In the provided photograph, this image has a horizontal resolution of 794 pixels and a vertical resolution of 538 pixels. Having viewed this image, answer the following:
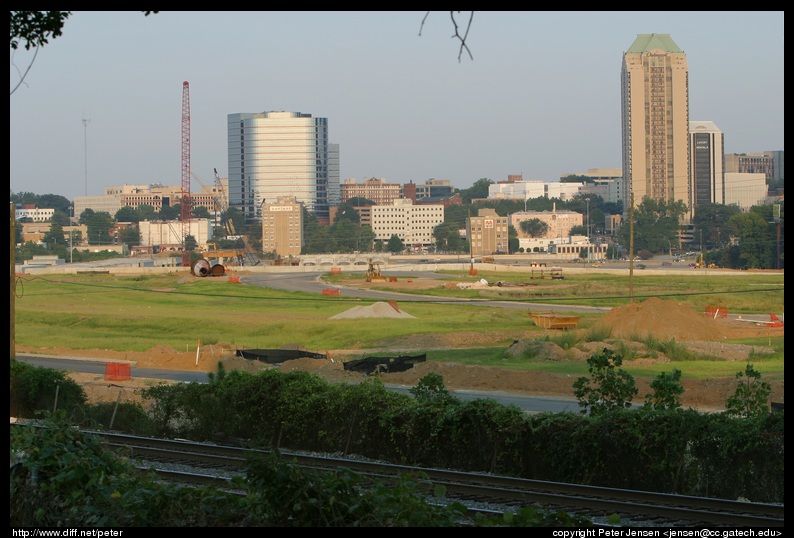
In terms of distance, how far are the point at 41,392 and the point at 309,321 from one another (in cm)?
3609

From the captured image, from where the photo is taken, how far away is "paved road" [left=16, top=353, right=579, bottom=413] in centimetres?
2527

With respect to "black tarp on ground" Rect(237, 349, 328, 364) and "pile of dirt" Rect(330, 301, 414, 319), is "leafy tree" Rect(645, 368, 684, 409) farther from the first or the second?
"pile of dirt" Rect(330, 301, 414, 319)

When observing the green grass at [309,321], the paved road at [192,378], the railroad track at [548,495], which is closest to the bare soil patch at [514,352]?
the paved road at [192,378]

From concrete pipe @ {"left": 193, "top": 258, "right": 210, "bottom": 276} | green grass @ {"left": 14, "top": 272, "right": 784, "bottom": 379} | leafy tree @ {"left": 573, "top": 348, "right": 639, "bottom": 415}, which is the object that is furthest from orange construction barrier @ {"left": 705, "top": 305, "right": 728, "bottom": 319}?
leafy tree @ {"left": 573, "top": 348, "right": 639, "bottom": 415}

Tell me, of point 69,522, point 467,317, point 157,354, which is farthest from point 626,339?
point 69,522

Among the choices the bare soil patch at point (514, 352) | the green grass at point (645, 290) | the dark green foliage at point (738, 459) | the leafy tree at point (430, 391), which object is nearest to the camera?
the dark green foliage at point (738, 459)

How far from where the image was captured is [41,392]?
20984 millimetres

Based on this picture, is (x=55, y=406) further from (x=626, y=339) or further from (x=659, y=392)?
(x=626, y=339)

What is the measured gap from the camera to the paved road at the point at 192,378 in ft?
82.9

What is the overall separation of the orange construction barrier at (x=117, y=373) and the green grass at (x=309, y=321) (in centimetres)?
1272

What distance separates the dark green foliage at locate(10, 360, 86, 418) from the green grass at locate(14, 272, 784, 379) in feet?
61.4

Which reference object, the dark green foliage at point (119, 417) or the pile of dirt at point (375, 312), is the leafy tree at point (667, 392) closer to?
the dark green foliage at point (119, 417)

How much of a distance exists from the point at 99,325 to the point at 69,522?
5308 cm
